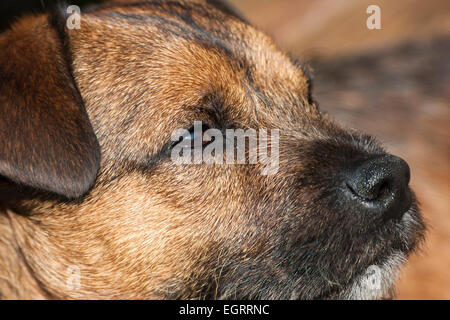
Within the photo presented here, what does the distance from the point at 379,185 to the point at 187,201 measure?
1.02 metres

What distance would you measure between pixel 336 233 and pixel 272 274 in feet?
1.38

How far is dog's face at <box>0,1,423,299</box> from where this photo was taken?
3.36m

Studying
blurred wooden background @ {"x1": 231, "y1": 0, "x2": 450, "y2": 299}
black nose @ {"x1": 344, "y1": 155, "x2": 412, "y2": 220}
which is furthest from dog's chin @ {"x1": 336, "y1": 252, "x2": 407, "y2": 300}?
blurred wooden background @ {"x1": 231, "y1": 0, "x2": 450, "y2": 299}

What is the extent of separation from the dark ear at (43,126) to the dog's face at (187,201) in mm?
11

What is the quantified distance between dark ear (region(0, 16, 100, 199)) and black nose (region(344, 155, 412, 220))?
137 centimetres

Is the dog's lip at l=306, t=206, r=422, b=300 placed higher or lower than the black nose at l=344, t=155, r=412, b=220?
lower

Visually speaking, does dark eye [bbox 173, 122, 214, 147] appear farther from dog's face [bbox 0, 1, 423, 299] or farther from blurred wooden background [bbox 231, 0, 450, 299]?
blurred wooden background [bbox 231, 0, 450, 299]

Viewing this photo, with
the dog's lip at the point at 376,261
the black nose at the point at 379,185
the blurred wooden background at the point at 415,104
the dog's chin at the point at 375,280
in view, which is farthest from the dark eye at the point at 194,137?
the blurred wooden background at the point at 415,104

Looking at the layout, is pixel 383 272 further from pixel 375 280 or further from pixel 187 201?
pixel 187 201

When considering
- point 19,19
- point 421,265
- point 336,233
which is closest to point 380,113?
point 421,265

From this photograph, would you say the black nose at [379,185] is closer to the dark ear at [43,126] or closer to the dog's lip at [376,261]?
the dog's lip at [376,261]

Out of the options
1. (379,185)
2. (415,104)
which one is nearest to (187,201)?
(379,185)

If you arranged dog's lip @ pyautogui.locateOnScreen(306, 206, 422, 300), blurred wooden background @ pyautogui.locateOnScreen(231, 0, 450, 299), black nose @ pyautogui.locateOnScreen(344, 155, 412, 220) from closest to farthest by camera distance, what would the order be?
black nose @ pyautogui.locateOnScreen(344, 155, 412, 220) → dog's lip @ pyautogui.locateOnScreen(306, 206, 422, 300) → blurred wooden background @ pyautogui.locateOnScreen(231, 0, 450, 299)

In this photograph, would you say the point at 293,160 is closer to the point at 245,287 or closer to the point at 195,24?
the point at 245,287
